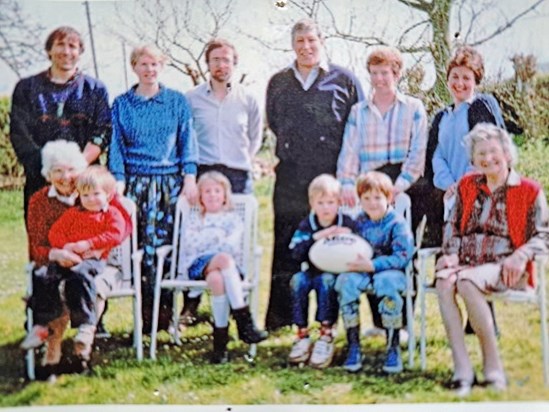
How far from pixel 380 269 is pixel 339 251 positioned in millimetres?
226

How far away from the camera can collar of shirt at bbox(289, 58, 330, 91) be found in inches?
182

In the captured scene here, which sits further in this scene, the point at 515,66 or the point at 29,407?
the point at 515,66

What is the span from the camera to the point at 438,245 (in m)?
4.64

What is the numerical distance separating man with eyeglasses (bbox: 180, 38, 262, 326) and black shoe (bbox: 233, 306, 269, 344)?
0.81 ft

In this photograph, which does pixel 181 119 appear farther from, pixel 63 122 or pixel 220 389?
pixel 220 389

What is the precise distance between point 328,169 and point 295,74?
1.71ft

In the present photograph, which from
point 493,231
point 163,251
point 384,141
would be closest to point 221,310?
point 163,251

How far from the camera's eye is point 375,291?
450 centimetres

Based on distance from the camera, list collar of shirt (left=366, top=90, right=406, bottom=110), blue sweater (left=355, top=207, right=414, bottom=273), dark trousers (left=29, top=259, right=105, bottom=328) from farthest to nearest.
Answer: collar of shirt (left=366, top=90, right=406, bottom=110)
blue sweater (left=355, top=207, right=414, bottom=273)
dark trousers (left=29, top=259, right=105, bottom=328)

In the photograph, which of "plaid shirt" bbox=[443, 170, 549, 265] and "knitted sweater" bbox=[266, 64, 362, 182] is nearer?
"plaid shirt" bbox=[443, 170, 549, 265]

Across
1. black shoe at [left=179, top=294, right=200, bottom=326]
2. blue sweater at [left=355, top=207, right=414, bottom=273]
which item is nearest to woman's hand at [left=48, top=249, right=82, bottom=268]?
black shoe at [left=179, top=294, right=200, bottom=326]

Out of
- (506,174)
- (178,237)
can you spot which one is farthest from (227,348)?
(506,174)

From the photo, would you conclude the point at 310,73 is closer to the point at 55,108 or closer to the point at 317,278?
the point at 317,278

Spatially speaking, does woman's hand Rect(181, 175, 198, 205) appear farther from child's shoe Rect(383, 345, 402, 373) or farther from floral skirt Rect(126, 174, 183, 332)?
child's shoe Rect(383, 345, 402, 373)
